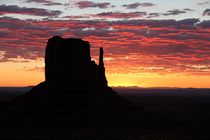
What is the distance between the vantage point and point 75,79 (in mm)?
112375

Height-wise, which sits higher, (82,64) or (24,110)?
(82,64)

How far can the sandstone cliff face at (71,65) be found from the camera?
370ft

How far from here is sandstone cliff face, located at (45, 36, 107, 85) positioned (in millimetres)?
112625

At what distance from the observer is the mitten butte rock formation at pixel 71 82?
105812 mm

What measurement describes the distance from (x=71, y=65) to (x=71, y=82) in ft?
13.8

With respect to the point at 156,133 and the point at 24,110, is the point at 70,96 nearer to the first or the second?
the point at 24,110

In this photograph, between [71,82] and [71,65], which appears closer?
[71,82]

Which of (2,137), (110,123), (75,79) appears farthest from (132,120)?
(2,137)

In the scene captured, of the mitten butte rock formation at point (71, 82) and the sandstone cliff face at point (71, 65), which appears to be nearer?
the mitten butte rock formation at point (71, 82)

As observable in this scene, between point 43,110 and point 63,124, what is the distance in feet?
42.8

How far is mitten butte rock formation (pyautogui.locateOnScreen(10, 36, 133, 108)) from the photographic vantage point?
10581 centimetres

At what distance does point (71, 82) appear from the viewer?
113 metres

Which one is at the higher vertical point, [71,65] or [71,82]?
[71,65]

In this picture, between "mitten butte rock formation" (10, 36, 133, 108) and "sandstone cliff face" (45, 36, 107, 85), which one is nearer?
"mitten butte rock formation" (10, 36, 133, 108)
